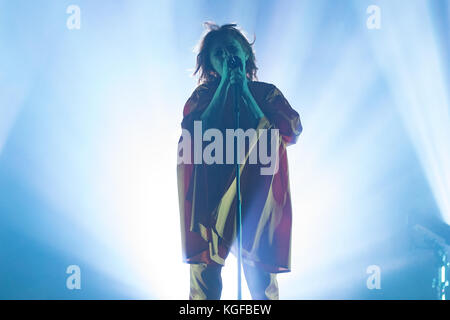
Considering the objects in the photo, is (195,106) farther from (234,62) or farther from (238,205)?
(238,205)

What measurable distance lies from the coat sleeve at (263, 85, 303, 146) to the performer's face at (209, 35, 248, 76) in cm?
27

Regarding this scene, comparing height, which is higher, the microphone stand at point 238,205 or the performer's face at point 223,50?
the performer's face at point 223,50

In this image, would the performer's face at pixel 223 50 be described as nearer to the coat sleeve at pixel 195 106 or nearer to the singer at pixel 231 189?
the singer at pixel 231 189

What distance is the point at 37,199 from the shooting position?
118 inches

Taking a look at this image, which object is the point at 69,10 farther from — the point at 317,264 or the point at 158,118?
the point at 317,264

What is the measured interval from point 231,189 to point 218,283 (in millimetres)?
487

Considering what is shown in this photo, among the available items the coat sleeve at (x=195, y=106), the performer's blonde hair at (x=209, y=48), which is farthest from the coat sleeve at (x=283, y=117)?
the coat sleeve at (x=195, y=106)

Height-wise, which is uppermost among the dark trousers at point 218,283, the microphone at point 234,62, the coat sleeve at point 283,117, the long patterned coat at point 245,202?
the microphone at point 234,62

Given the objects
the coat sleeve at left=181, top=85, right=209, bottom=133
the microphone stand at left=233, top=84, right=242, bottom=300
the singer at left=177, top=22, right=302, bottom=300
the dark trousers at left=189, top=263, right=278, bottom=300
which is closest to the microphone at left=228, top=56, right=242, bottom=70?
the singer at left=177, top=22, right=302, bottom=300

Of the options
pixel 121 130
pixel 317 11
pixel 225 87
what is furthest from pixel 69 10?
pixel 317 11

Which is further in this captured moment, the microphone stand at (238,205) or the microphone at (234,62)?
the microphone at (234,62)

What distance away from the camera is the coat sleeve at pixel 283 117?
9.07 feet

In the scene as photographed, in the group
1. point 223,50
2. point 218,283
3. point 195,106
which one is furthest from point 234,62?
point 218,283

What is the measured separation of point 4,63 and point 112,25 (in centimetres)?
72
